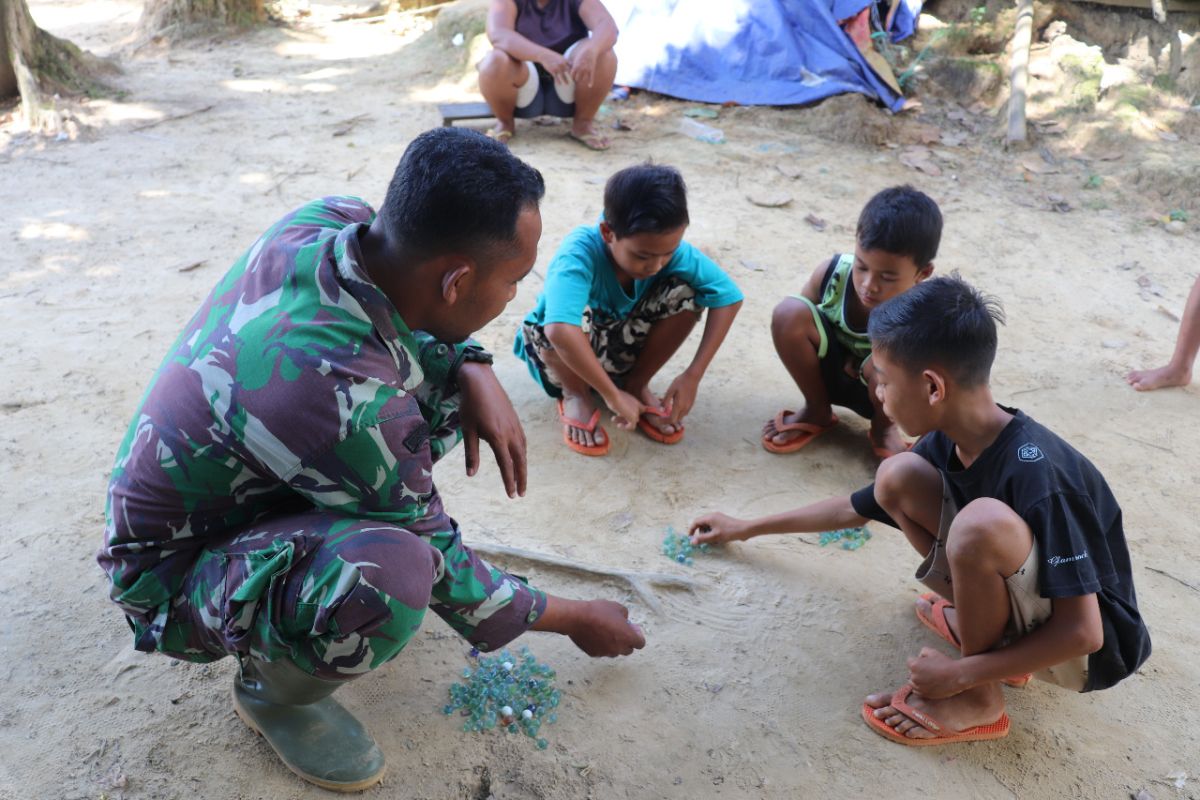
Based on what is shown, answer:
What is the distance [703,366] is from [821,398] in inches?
17.3

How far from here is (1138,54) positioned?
22.1 ft

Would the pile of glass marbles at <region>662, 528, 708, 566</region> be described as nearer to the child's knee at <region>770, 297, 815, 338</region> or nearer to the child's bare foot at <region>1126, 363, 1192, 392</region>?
the child's knee at <region>770, 297, 815, 338</region>

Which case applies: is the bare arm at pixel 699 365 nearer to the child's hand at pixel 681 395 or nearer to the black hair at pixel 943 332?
the child's hand at pixel 681 395

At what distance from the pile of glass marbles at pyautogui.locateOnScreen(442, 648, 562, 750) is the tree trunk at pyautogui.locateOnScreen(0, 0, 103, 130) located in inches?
209

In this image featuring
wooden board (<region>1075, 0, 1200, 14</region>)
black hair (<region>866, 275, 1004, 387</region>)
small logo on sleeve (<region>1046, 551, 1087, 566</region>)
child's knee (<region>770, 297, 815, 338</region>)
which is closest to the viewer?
small logo on sleeve (<region>1046, 551, 1087, 566</region>)

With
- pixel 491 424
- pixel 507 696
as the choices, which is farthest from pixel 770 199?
pixel 507 696

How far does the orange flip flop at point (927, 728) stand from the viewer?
2078 millimetres

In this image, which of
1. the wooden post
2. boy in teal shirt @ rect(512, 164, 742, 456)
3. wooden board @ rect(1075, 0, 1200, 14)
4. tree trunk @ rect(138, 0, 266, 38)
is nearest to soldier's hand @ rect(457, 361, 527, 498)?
boy in teal shirt @ rect(512, 164, 742, 456)

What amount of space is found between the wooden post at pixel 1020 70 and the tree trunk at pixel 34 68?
6118mm

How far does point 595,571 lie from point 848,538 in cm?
79

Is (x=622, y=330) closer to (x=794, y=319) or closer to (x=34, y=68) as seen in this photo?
(x=794, y=319)

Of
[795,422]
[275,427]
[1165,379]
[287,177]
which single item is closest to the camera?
[275,427]

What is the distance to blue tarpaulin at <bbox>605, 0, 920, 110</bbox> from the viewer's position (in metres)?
6.44

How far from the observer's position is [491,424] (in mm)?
2141
